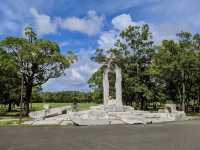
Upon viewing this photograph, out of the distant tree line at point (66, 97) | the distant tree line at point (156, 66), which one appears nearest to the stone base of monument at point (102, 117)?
the distant tree line at point (156, 66)

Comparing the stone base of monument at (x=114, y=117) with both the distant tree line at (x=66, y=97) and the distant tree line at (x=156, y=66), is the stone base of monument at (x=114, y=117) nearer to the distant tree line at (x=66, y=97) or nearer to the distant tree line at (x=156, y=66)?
the distant tree line at (x=156, y=66)

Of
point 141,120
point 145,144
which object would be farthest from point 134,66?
point 145,144

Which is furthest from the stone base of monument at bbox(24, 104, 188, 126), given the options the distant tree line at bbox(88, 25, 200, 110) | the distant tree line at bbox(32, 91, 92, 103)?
the distant tree line at bbox(32, 91, 92, 103)

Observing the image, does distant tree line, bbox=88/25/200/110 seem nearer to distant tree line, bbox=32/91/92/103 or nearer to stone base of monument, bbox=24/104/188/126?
stone base of monument, bbox=24/104/188/126

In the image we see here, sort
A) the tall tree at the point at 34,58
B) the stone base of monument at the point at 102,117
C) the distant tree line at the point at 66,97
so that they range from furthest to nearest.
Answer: the distant tree line at the point at 66,97
the tall tree at the point at 34,58
the stone base of monument at the point at 102,117

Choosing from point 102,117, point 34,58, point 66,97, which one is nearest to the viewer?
point 102,117

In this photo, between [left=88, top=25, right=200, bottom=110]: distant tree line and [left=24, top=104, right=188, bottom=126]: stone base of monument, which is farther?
[left=88, top=25, right=200, bottom=110]: distant tree line

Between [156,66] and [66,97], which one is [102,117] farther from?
[66,97]

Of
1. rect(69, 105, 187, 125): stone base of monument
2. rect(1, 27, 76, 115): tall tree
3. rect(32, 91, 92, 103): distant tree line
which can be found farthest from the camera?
rect(32, 91, 92, 103): distant tree line

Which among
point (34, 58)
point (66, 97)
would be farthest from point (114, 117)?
point (66, 97)

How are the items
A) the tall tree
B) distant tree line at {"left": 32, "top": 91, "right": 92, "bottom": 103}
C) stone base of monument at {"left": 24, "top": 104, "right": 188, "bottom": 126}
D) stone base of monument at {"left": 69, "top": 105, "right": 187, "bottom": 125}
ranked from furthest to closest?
distant tree line at {"left": 32, "top": 91, "right": 92, "bottom": 103}
the tall tree
stone base of monument at {"left": 24, "top": 104, "right": 188, "bottom": 126}
stone base of monument at {"left": 69, "top": 105, "right": 187, "bottom": 125}

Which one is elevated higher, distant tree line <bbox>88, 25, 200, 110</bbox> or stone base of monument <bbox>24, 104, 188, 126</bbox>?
distant tree line <bbox>88, 25, 200, 110</bbox>

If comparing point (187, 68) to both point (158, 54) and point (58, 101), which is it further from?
point (58, 101)

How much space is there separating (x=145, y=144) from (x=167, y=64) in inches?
1329
